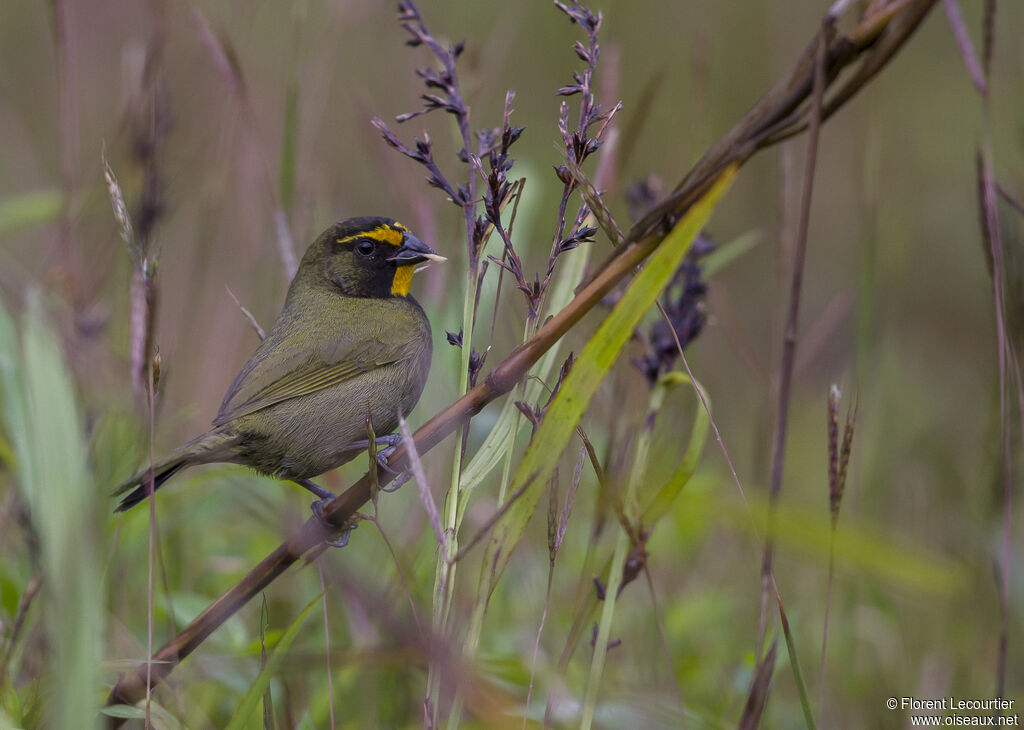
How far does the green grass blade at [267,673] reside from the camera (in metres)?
2.06

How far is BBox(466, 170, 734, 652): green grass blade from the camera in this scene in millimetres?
1813

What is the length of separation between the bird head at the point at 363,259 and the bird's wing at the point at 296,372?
1.31ft

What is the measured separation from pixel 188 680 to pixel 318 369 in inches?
53.2

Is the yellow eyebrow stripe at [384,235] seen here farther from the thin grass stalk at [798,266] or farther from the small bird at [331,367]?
the thin grass stalk at [798,266]

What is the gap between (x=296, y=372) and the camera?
12.5 feet

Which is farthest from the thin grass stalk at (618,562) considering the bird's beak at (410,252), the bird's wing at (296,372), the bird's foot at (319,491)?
the bird's beak at (410,252)

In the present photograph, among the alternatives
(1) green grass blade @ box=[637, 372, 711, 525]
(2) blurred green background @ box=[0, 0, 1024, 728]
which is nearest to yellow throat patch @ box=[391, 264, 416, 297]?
(2) blurred green background @ box=[0, 0, 1024, 728]

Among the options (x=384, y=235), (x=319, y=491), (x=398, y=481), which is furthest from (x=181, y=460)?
(x=384, y=235)

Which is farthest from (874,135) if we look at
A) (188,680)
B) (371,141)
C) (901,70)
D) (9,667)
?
(901,70)

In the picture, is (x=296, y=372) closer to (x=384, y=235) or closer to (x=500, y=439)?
(x=384, y=235)

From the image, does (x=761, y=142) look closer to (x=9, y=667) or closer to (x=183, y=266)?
(x=9, y=667)

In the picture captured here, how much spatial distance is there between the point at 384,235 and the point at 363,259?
0.17 m

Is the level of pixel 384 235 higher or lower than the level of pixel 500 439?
higher

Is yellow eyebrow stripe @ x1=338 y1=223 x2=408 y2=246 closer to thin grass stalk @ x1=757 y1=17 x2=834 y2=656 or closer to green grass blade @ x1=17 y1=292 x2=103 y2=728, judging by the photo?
green grass blade @ x1=17 y1=292 x2=103 y2=728
